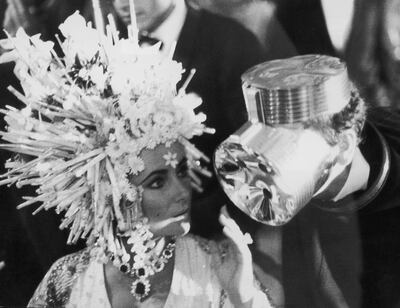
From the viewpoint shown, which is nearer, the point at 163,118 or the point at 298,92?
the point at 298,92

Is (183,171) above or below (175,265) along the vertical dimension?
above

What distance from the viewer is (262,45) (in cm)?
170

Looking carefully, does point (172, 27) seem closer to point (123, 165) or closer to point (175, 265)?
point (123, 165)

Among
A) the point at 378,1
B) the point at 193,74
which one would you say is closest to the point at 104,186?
the point at 193,74

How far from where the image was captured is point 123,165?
1797mm

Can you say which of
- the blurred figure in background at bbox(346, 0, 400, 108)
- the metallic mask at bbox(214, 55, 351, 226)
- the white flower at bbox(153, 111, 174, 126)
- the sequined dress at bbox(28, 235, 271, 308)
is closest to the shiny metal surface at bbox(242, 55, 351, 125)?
the metallic mask at bbox(214, 55, 351, 226)

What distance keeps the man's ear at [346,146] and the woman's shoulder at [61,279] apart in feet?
3.20

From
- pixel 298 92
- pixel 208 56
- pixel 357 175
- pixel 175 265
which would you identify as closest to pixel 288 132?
pixel 298 92

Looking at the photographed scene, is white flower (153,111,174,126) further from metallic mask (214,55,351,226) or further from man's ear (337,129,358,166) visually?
man's ear (337,129,358,166)

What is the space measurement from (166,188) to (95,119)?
31 cm

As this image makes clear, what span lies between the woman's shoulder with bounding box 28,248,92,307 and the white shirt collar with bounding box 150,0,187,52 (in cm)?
77

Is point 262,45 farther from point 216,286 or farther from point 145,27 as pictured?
point 216,286

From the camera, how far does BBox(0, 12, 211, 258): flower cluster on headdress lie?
1.79 metres

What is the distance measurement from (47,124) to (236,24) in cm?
67
